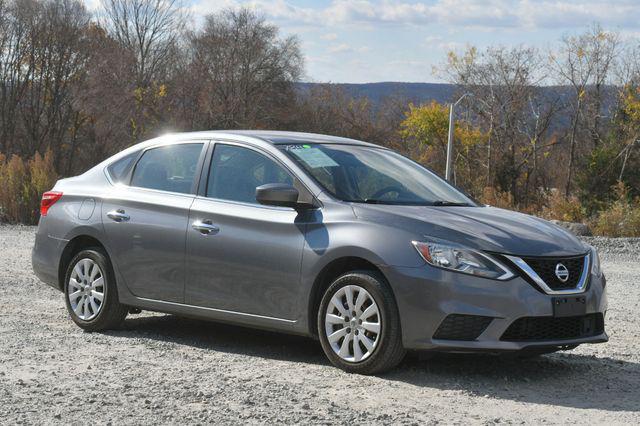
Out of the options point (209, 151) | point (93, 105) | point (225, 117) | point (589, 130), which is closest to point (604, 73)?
point (589, 130)

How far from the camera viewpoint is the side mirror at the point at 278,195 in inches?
269

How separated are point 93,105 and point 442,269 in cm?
7031

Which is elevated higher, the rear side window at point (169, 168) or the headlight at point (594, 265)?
the rear side window at point (169, 168)

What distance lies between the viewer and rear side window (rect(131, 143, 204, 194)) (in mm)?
7852

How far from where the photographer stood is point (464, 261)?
6.24 m

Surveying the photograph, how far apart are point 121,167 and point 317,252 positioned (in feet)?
7.96

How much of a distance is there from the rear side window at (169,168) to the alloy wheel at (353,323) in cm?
173

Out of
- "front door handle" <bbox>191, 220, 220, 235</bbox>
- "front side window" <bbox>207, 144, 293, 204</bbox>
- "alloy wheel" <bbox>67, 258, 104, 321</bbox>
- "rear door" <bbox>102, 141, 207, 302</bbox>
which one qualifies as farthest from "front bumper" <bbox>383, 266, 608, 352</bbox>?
"alloy wheel" <bbox>67, 258, 104, 321</bbox>

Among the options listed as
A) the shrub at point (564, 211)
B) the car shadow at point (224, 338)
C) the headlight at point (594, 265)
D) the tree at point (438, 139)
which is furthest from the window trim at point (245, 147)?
the tree at point (438, 139)

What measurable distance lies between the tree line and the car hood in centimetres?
4924

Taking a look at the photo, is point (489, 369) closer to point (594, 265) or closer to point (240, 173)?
point (594, 265)

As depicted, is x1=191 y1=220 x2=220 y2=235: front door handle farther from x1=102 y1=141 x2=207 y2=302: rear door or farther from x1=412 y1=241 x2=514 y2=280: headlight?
x1=412 y1=241 x2=514 y2=280: headlight

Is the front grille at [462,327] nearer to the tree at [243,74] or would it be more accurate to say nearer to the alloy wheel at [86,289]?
the alloy wheel at [86,289]

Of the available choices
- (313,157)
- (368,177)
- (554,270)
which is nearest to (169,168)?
(313,157)
